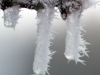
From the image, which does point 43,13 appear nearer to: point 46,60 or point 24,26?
point 46,60

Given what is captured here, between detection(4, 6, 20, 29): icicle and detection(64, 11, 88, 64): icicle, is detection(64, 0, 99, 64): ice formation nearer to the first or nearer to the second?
detection(64, 11, 88, 64): icicle

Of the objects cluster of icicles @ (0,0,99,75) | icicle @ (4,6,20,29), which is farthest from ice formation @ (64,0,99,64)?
icicle @ (4,6,20,29)

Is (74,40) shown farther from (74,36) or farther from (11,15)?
(11,15)

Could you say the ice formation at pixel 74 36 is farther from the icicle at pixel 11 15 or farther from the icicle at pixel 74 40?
the icicle at pixel 11 15

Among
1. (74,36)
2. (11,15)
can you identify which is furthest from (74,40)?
(11,15)

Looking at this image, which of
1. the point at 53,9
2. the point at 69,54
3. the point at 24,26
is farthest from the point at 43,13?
the point at 24,26
